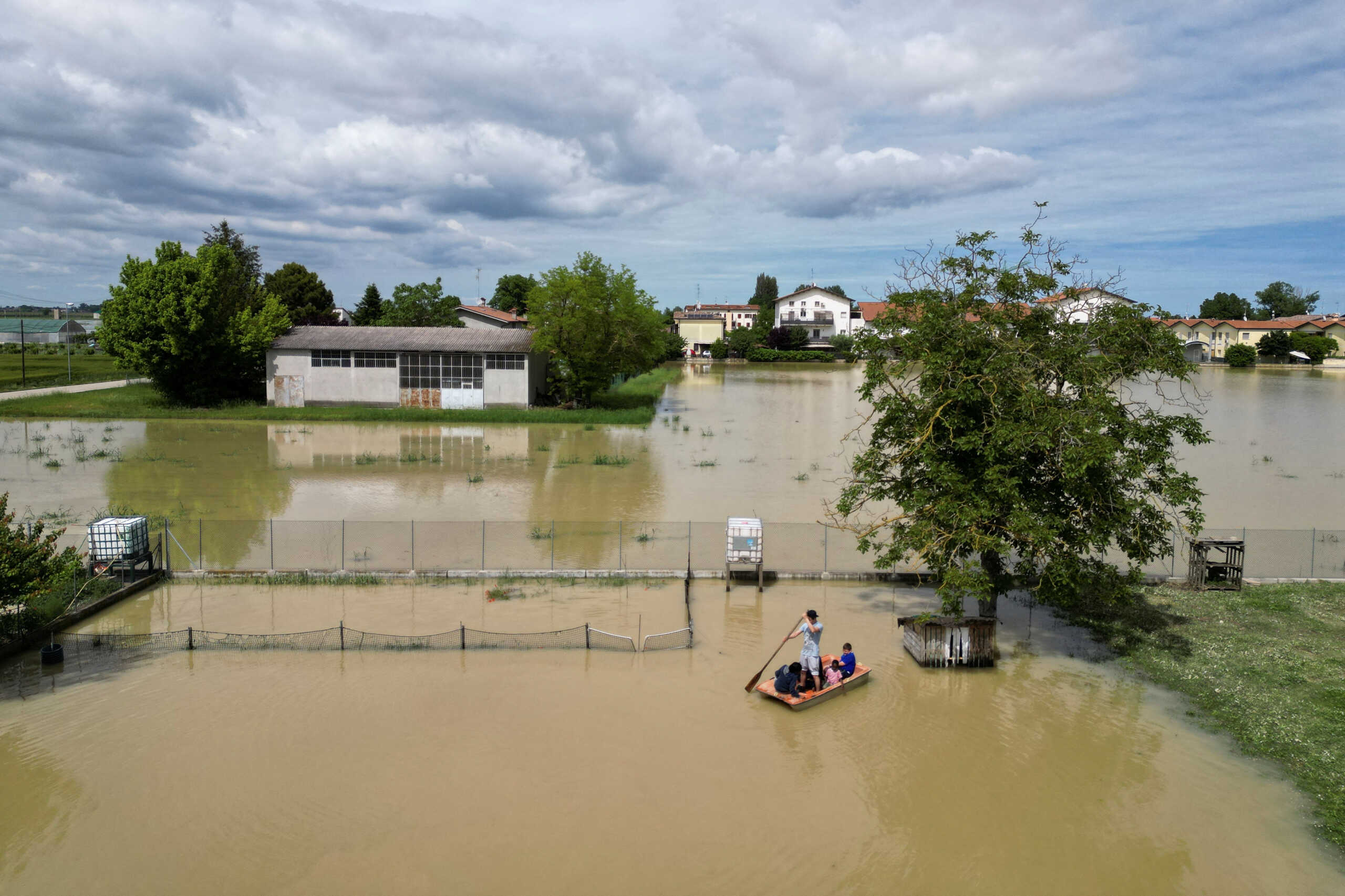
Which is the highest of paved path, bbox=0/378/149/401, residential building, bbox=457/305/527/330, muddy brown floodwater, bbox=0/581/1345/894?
residential building, bbox=457/305/527/330

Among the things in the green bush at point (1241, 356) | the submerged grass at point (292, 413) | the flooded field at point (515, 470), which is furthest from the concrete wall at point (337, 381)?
the green bush at point (1241, 356)

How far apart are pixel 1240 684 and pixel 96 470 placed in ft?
118

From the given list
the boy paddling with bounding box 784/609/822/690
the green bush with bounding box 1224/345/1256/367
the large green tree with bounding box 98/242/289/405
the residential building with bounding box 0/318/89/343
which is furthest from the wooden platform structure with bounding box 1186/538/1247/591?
the residential building with bounding box 0/318/89/343

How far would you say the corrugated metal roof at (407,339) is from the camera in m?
53.6

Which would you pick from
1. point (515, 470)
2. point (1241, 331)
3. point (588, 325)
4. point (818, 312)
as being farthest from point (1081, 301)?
point (1241, 331)

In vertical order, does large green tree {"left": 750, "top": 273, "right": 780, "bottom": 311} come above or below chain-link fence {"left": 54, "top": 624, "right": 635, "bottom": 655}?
above

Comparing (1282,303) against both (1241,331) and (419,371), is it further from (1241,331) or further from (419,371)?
(419,371)

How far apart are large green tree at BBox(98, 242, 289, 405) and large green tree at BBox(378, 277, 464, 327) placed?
35.8 m

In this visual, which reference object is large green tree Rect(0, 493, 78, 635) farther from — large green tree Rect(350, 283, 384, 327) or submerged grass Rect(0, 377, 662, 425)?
large green tree Rect(350, 283, 384, 327)

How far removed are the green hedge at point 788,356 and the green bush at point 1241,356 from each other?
5043cm

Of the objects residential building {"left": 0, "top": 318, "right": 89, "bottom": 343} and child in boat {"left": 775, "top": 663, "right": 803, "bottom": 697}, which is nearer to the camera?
child in boat {"left": 775, "top": 663, "right": 803, "bottom": 697}

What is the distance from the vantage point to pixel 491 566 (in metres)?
20.9

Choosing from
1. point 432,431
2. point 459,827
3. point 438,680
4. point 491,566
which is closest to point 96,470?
point 432,431

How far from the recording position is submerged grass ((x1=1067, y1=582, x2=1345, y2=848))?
12430mm
